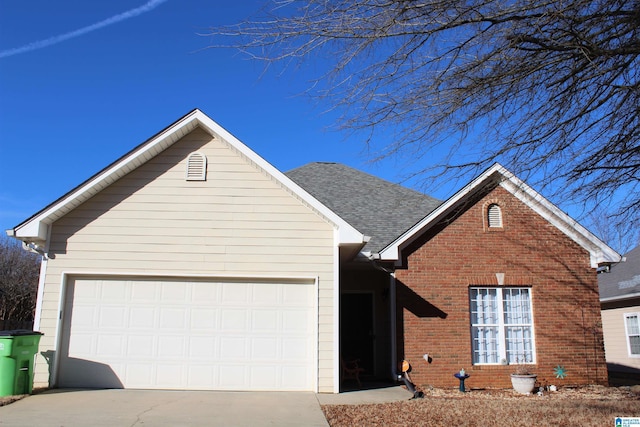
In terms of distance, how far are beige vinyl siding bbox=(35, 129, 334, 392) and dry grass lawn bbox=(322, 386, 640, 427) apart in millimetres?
2118

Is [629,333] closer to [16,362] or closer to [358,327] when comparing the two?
[358,327]

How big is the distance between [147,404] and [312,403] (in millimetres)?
2839

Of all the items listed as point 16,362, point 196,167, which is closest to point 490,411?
point 196,167

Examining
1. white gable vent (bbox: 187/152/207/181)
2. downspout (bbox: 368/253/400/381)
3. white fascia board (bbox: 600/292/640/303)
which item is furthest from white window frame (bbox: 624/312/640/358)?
white gable vent (bbox: 187/152/207/181)

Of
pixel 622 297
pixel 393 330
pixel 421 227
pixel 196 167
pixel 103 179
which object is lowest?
pixel 393 330

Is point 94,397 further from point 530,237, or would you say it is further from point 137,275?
point 530,237

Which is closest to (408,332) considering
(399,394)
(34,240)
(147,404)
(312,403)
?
(399,394)

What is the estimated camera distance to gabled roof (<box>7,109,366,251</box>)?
1079 centimetres

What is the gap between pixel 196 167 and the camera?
11.7 meters

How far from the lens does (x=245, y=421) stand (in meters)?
8.15

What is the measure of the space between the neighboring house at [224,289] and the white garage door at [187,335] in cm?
2

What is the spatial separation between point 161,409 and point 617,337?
17.1 meters

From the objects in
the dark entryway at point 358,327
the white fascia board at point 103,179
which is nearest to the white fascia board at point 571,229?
the dark entryway at point 358,327

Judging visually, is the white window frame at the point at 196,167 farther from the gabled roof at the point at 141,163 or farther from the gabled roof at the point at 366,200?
the gabled roof at the point at 366,200
